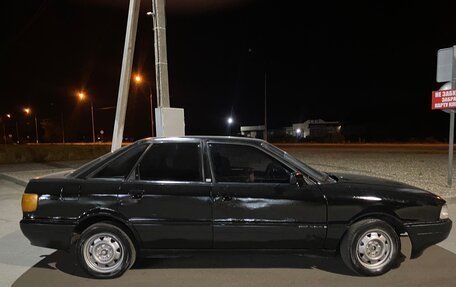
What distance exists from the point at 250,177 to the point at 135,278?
67.4 inches

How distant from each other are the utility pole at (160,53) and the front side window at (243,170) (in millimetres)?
3781

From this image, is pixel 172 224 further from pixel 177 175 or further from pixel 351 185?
pixel 351 185

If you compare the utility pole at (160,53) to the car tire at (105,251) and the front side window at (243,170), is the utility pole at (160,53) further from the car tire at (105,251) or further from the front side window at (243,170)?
the car tire at (105,251)

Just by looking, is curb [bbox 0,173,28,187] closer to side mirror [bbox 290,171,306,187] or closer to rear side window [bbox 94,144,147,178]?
rear side window [bbox 94,144,147,178]

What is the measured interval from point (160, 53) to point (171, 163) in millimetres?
4351

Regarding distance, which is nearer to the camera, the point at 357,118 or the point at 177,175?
the point at 177,175

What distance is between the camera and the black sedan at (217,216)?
13.3 feet

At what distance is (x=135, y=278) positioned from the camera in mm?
4105

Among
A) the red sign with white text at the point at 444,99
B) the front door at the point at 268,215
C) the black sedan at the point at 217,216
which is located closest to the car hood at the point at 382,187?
the black sedan at the point at 217,216

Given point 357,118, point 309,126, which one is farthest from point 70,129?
point 357,118

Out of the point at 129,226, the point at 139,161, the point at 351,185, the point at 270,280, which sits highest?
the point at 139,161

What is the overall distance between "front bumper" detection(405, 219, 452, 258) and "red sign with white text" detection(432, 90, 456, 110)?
230 inches

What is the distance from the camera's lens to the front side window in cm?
419

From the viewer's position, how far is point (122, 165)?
4.26 meters
